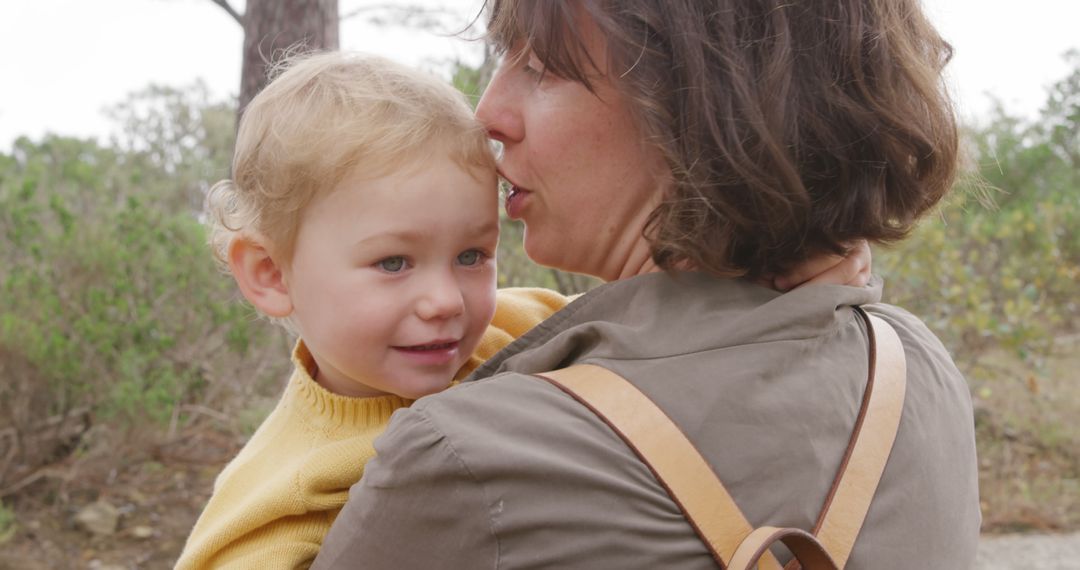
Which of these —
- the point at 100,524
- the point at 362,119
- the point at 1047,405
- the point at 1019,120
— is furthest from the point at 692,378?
the point at 1019,120

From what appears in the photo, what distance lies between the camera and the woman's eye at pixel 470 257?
1.93 meters

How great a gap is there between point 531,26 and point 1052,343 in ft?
20.0

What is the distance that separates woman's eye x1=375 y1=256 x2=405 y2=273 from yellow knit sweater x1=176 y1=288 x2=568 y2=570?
279mm

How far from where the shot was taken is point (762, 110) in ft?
4.93

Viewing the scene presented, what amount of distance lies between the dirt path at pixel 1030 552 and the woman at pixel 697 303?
4.14 metres

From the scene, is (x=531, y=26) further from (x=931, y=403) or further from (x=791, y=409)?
(x=931, y=403)

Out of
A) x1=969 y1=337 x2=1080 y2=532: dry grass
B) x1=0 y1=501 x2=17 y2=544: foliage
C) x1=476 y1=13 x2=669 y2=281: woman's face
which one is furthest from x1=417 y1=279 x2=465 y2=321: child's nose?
x1=969 y1=337 x2=1080 y2=532: dry grass

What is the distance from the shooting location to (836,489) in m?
1.38

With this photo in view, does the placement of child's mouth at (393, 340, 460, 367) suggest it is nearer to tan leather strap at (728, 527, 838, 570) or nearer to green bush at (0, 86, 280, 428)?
tan leather strap at (728, 527, 838, 570)

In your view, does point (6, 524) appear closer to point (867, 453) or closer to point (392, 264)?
point (392, 264)

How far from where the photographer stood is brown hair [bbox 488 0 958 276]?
1.50 metres

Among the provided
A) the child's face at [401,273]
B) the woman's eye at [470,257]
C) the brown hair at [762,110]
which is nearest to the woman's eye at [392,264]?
the child's face at [401,273]

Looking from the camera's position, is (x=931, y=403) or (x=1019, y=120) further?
(x=1019, y=120)

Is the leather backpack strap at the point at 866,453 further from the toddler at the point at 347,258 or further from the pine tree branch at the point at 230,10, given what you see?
the pine tree branch at the point at 230,10
